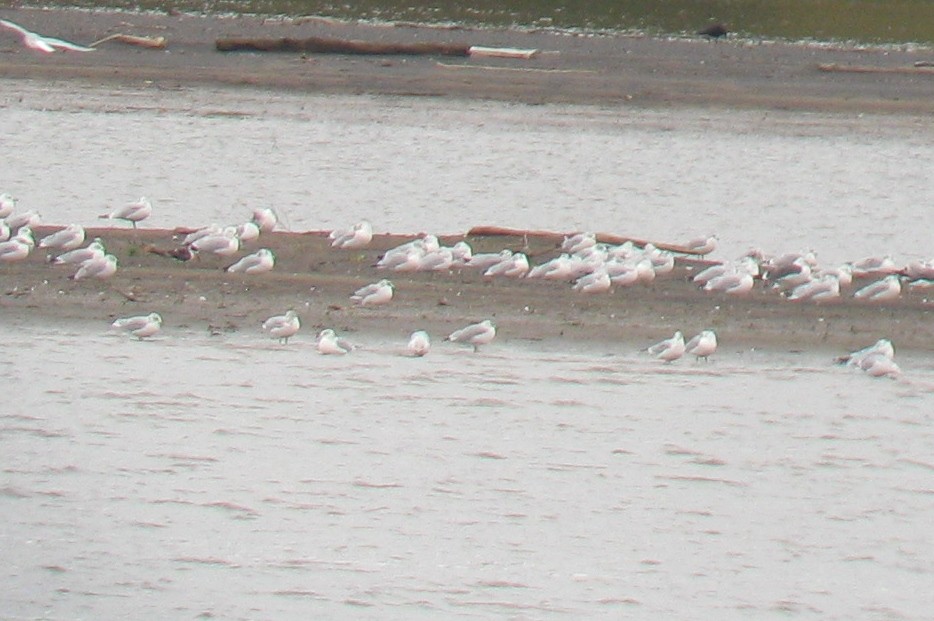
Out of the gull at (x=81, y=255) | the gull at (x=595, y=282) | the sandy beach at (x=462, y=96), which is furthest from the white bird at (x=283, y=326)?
the gull at (x=595, y=282)

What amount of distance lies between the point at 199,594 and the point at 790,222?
31.7 feet

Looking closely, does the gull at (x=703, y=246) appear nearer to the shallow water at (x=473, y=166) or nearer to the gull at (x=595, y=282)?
the shallow water at (x=473, y=166)

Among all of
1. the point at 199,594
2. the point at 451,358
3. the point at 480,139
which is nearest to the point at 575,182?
the point at 480,139

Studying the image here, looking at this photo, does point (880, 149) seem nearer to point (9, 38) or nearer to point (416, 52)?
point (416, 52)

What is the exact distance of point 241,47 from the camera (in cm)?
2306

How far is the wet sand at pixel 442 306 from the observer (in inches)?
469

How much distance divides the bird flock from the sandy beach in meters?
0.08

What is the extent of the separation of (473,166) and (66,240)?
6.73 m

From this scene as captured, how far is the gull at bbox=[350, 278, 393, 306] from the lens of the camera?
472 inches

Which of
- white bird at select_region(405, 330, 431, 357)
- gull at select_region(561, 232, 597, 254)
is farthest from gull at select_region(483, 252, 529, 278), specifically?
white bird at select_region(405, 330, 431, 357)

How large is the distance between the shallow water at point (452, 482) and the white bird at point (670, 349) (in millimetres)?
91

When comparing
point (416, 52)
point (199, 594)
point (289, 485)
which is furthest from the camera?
point (416, 52)

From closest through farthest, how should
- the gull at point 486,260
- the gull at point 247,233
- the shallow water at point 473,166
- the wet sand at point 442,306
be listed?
the wet sand at point 442,306 → the gull at point 486,260 → the gull at point 247,233 → the shallow water at point 473,166

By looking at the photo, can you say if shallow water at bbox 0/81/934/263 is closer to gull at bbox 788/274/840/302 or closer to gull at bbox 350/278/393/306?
gull at bbox 788/274/840/302
